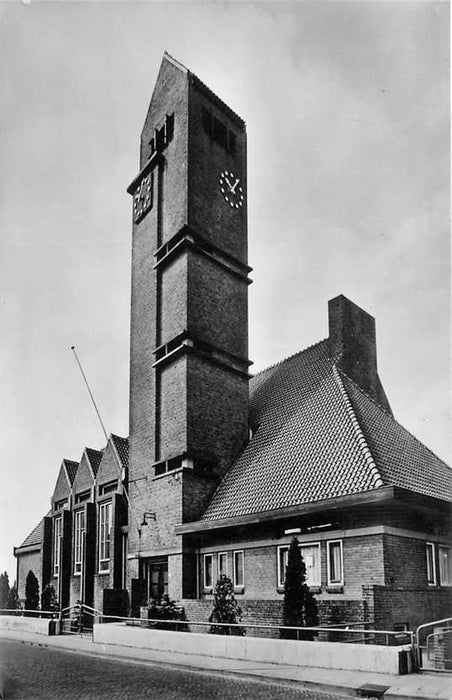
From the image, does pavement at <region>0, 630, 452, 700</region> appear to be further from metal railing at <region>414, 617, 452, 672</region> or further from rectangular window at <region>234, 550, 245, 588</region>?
rectangular window at <region>234, 550, 245, 588</region>

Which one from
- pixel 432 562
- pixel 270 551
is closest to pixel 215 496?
pixel 270 551

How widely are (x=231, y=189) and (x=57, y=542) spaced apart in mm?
19514

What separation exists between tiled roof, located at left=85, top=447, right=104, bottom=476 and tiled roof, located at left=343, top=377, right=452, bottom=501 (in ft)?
44.9

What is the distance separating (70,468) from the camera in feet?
114

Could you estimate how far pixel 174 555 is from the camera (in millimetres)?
21938

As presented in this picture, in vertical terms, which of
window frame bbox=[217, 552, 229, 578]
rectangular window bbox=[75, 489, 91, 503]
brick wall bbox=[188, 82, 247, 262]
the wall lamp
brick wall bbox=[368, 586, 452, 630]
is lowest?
brick wall bbox=[368, 586, 452, 630]

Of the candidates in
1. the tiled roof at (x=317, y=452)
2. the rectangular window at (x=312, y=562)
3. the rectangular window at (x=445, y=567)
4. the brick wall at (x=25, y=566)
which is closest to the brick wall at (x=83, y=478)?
the brick wall at (x=25, y=566)

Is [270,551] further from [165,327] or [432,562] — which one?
[165,327]

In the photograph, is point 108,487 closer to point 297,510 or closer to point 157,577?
point 157,577

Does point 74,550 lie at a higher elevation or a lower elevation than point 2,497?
lower

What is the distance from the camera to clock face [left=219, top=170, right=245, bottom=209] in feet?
87.7

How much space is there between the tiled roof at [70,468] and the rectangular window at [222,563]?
48.7 ft

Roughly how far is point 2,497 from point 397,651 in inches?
291

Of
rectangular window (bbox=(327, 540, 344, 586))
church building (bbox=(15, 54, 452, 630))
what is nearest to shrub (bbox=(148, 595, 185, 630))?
church building (bbox=(15, 54, 452, 630))
